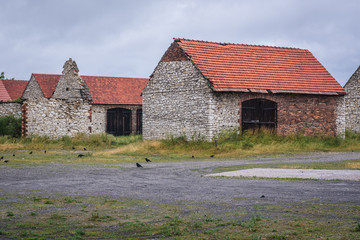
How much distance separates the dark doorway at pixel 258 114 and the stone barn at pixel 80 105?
976 cm

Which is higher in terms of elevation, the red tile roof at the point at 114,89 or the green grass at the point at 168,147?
the red tile roof at the point at 114,89

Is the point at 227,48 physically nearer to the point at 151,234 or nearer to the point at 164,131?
the point at 164,131

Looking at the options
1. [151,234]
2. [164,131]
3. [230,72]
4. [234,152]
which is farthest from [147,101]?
[151,234]

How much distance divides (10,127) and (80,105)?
4.38 meters

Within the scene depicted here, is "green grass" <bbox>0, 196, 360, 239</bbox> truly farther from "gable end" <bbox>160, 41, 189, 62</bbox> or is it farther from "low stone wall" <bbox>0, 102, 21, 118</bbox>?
"low stone wall" <bbox>0, 102, 21, 118</bbox>

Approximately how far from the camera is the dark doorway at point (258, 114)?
92.7 ft

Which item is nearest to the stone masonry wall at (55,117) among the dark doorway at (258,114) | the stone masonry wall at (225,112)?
the stone masonry wall at (225,112)

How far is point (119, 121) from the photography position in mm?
41969

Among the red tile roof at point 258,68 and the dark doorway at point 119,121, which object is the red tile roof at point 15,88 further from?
the red tile roof at point 258,68

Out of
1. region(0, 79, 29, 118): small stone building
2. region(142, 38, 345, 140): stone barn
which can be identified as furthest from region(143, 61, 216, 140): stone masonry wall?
region(0, 79, 29, 118): small stone building

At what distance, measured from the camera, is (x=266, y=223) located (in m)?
7.29

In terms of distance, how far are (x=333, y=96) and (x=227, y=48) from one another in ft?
23.2

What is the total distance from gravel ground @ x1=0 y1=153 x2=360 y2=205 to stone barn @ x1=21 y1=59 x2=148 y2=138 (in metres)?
14.2

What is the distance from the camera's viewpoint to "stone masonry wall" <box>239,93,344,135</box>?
2903 cm
